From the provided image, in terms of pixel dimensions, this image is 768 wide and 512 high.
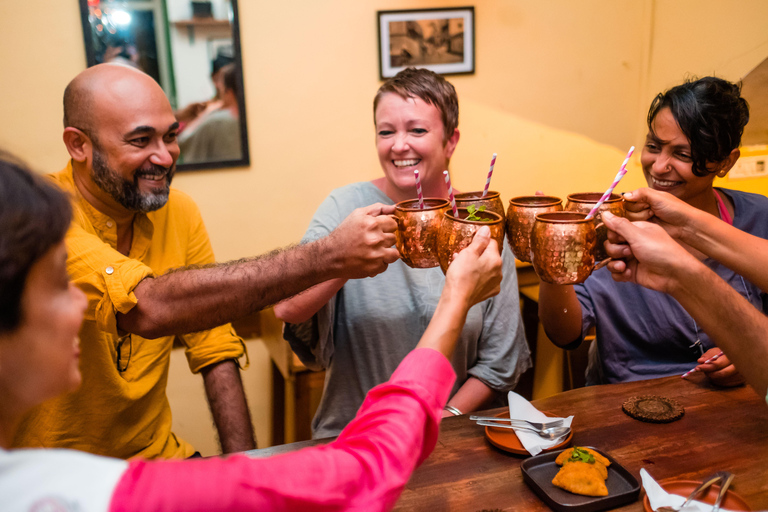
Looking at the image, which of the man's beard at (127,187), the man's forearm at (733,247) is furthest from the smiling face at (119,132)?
the man's forearm at (733,247)

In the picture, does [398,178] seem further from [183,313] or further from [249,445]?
[249,445]

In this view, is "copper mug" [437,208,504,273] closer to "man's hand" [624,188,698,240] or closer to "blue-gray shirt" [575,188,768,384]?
"man's hand" [624,188,698,240]

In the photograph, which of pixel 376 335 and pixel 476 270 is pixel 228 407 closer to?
pixel 376 335

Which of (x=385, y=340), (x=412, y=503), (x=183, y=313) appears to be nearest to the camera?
(x=412, y=503)

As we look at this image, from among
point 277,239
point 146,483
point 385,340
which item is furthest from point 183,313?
point 277,239

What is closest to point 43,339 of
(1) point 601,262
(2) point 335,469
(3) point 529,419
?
(2) point 335,469

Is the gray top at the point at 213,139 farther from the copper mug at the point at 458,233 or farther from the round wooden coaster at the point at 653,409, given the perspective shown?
the round wooden coaster at the point at 653,409

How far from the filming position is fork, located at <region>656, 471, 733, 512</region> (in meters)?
1.04

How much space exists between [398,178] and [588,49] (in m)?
1.84

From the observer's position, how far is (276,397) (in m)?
2.83

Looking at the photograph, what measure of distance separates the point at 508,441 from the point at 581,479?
21cm

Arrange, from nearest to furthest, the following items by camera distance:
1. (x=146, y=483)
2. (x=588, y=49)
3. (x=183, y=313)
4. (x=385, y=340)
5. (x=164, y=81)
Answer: (x=146, y=483)
(x=183, y=313)
(x=385, y=340)
(x=164, y=81)
(x=588, y=49)

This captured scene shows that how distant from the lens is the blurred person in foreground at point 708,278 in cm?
123

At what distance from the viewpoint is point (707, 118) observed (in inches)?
66.7
